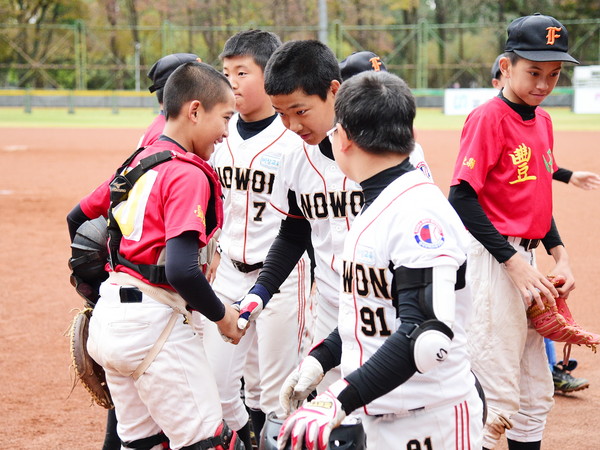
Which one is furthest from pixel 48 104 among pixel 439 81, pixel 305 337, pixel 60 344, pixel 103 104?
pixel 305 337

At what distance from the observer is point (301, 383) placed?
8.99ft

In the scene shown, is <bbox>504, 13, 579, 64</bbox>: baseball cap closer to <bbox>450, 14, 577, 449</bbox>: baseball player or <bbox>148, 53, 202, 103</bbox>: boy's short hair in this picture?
<bbox>450, 14, 577, 449</bbox>: baseball player

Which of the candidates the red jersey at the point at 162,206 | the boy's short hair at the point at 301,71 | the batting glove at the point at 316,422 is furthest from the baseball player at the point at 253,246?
the batting glove at the point at 316,422

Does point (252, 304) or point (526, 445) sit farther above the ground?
point (252, 304)

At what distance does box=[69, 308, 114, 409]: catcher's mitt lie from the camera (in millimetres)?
3594

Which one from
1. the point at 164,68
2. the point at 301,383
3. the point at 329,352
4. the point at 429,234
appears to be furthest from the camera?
the point at 164,68

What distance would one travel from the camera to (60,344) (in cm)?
688

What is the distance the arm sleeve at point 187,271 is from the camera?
297 centimetres

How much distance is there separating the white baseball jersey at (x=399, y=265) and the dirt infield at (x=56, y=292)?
8.61 ft

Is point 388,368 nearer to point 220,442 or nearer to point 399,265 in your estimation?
point 399,265

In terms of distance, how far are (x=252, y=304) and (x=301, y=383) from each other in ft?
2.33

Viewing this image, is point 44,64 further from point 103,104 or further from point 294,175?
point 294,175

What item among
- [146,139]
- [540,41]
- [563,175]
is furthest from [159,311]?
[563,175]

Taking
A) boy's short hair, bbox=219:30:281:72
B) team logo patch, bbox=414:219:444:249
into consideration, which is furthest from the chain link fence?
team logo patch, bbox=414:219:444:249
